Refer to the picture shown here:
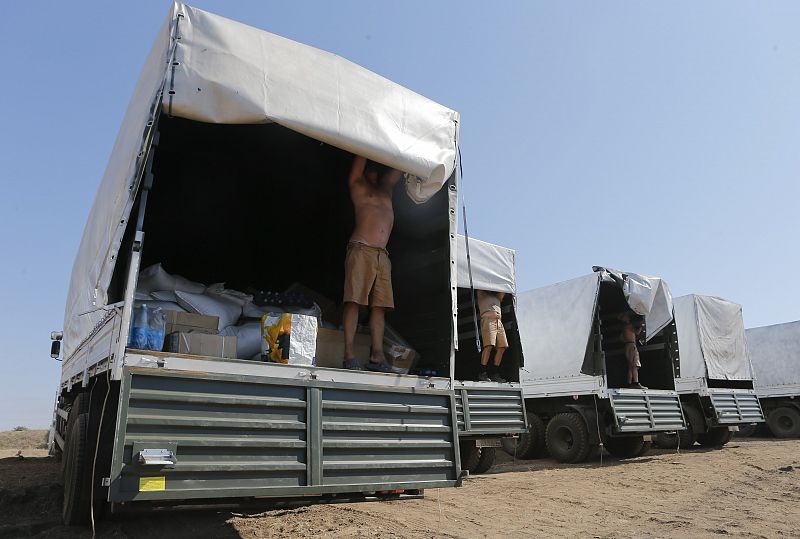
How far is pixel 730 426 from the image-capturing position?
1202cm

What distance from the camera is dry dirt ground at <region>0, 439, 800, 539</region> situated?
4.65 metres

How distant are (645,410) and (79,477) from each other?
865 cm

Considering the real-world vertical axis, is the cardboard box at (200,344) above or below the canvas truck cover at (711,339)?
below

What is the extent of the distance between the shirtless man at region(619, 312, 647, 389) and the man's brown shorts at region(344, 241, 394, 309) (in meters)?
7.83

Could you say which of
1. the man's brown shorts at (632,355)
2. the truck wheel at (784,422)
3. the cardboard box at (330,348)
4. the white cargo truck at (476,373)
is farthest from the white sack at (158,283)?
the truck wheel at (784,422)

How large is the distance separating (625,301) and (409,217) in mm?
7446

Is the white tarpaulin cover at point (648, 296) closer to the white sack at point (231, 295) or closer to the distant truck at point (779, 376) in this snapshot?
the white sack at point (231, 295)

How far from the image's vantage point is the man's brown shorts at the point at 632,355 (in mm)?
10852

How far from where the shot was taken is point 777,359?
16094 millimetres

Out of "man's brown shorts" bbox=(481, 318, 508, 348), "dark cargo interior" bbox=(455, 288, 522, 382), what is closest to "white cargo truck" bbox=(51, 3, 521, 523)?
"man's brown shorts" bbox=(481, 318, 508, 348)

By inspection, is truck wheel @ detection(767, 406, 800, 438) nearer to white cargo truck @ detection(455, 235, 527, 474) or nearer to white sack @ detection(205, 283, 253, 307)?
white cargo truck @ detection(455, 235, 527, 474)

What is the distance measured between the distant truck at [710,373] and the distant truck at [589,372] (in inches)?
42.0

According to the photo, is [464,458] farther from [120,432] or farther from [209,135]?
[120,432]

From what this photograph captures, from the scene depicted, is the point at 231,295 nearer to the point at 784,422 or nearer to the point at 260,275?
the point at 260,275
